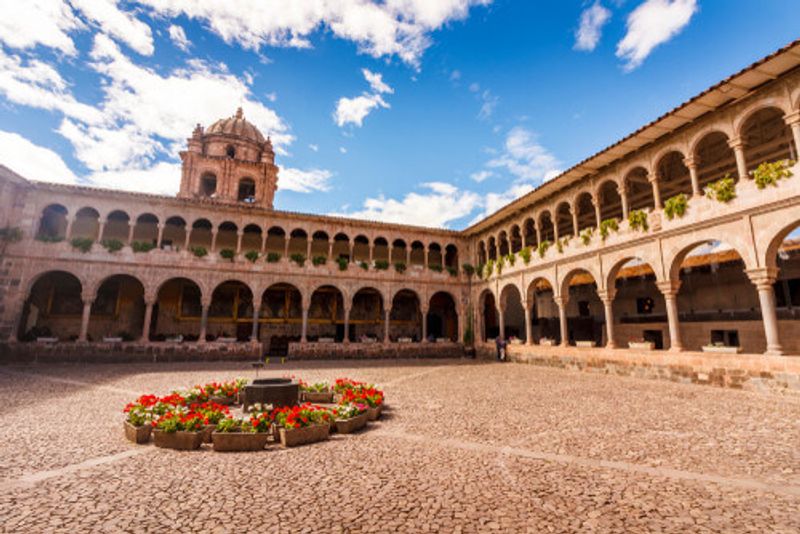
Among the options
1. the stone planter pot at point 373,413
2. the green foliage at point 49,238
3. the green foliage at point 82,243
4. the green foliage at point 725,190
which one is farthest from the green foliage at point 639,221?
the green foliage at point 49,238

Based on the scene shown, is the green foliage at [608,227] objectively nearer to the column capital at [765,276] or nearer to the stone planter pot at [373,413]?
the column capital at [765,276]

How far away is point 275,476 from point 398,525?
2.13 metres

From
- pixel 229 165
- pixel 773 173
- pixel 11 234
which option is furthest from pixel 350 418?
pixel 229 165

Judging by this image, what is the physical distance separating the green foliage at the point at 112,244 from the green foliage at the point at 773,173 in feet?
93.9

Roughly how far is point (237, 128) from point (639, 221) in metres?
30.6

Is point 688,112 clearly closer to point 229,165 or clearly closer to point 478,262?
point 478,262

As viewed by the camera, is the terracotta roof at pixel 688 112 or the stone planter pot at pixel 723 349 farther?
the stone planter pot at pixel 723 349

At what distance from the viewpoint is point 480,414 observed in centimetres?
838

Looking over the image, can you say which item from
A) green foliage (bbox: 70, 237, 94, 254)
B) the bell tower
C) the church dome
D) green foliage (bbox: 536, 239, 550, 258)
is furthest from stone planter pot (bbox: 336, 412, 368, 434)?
the church dome

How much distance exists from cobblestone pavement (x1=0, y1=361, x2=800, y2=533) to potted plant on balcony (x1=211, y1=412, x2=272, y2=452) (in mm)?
270

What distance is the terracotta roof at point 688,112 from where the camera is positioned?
10.5m

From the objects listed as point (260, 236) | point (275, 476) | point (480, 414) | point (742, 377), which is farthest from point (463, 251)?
point (275, 476)

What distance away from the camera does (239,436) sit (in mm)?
6035

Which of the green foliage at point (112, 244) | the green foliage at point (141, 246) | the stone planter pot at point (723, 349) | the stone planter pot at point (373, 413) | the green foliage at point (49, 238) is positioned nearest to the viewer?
the stone planter pot at point (373, 413)
